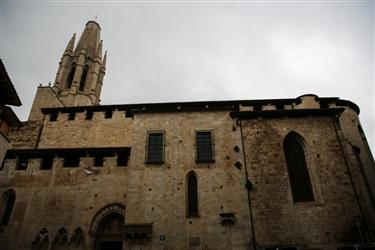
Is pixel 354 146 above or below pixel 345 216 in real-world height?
above

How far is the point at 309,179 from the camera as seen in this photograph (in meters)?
15.0

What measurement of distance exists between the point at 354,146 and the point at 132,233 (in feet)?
48.7

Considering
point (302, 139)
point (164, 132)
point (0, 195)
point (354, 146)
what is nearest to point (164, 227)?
point (164, 132)

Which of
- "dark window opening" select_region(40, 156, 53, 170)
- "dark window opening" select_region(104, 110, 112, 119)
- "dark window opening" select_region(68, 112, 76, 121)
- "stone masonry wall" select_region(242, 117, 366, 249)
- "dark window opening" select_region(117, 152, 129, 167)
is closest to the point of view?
"stone masonry wall" select_region(242, 117, 366, 249)

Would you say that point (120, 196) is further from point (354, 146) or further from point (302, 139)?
point (354, 146)

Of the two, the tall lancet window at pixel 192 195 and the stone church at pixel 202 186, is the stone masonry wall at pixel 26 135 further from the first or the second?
the tall lancet window at pixel 192 195

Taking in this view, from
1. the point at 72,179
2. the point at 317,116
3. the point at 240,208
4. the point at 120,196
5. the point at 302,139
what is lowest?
the point at 240,208

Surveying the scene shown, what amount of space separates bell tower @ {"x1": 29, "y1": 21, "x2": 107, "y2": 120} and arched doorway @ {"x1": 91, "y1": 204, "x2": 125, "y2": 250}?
63.2ft

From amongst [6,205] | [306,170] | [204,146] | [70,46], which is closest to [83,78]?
[70,46]

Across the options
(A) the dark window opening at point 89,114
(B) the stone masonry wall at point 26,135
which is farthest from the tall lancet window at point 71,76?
(A) the dark window opening at point 89,114

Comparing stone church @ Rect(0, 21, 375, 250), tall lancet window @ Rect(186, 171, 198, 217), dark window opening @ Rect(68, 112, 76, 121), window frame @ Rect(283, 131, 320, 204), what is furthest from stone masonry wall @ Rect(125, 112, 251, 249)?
A: dark window opening @ Rect(68, 112, 76, 121)

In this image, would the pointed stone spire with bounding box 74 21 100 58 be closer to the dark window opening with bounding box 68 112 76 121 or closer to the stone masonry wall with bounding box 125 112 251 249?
the dark window opening with bounding box 68 112 76 121

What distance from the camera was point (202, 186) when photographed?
48.4 ft

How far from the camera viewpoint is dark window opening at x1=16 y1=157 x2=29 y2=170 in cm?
1769
